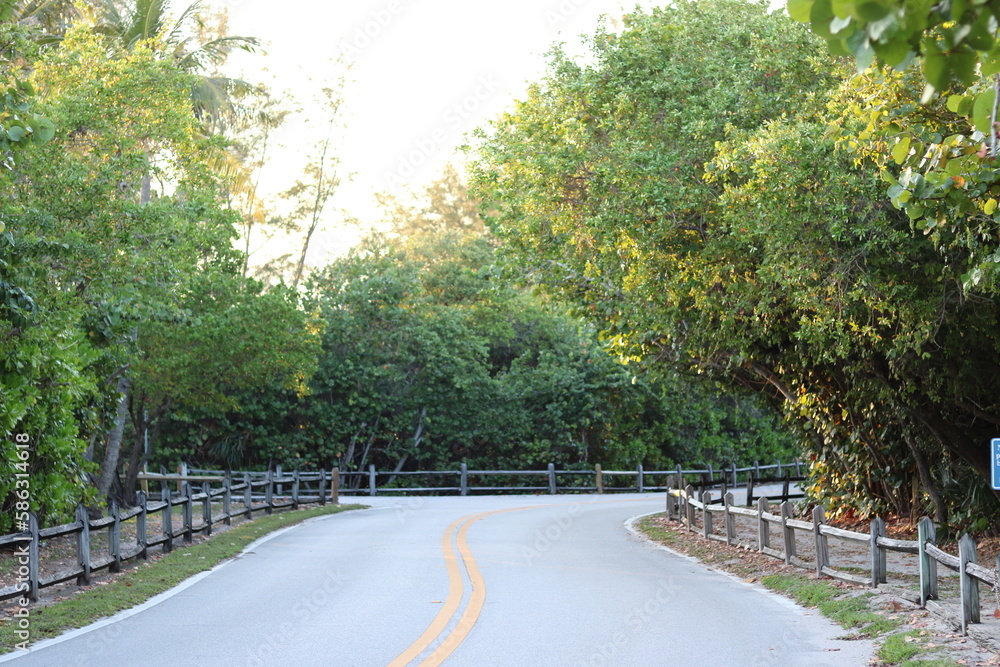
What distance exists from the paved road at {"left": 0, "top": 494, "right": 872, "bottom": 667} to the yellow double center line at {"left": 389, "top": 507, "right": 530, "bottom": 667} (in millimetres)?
22

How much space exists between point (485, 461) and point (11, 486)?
25.6 meters

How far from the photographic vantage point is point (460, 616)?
32.4 ft

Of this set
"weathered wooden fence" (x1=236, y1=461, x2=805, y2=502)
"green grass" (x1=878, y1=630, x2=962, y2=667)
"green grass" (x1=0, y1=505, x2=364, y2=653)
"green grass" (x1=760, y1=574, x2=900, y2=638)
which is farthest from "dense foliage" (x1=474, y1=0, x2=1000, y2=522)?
"weathered wooden fence" (x1=236, y1=461, x2=805, y2=502)

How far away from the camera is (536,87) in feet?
58.2

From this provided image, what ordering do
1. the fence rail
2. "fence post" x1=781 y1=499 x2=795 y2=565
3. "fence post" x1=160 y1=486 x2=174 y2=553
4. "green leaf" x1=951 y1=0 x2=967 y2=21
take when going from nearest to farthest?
"green leaf" x1=951 y1=0 x2=967 y2=21, the fence rail, "fence post" x1=781 y1=499 x2=795 y2=565, "fence post" x1=160 y1=486 x2=174 y2=553

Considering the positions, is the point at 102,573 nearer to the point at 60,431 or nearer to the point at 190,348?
the point at 60,431

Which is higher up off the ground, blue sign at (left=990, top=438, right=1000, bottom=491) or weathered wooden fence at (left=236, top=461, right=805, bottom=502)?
blue sign at (left=990, top=438, right=1000, bottom=491)

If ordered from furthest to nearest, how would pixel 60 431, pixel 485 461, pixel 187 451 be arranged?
1. pixel 485 461
2. pixel 187 451
3. pixel 60 431

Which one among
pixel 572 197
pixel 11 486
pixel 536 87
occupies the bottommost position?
pixel 11 486

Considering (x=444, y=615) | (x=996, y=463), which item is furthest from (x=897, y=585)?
(x=444, y=615)

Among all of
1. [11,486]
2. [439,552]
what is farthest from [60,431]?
[439,552]

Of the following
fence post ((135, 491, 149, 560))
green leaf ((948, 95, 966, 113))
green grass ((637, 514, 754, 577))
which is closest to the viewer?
green leaf ((948, 95, 966, 113))

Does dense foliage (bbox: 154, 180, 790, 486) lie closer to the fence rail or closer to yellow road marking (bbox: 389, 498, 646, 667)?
the fence rail

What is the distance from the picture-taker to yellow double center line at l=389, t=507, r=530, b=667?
26.3 ft
